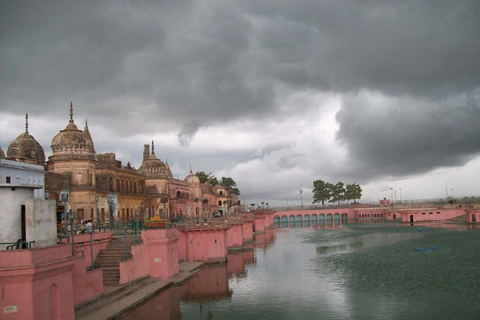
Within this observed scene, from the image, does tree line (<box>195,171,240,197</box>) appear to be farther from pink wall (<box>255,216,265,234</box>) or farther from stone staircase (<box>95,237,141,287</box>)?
stone staircase (<box>95,237,141,287</box>)

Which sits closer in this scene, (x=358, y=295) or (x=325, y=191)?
(x=358, y=295)

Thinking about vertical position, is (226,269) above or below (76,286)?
below

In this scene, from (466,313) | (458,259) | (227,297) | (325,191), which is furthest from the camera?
(325,191)

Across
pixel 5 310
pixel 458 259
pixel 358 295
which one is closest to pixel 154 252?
pixel 358 295

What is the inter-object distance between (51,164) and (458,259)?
3672 centimetres

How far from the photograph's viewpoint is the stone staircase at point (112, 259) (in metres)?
25.0

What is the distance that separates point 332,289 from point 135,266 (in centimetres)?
1232

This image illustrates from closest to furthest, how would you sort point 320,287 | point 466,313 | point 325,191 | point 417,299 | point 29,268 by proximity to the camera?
point 29,268 < point 466,313 < point 417,299 < point 320,287 < point 325,191

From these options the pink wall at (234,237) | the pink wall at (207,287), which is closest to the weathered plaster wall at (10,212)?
the pink wall at (207,287)

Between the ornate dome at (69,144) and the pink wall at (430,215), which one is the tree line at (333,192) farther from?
the ornate dome at (69,144)

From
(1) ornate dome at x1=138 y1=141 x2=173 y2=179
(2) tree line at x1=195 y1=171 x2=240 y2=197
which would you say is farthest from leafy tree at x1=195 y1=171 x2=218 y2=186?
(1) ornate dome at x1=138 y1=141 x2=173 y2=179

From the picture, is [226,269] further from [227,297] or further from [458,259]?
[458,259]

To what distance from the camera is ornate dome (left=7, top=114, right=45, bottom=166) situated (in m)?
44.6

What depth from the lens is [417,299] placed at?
2561 cm
